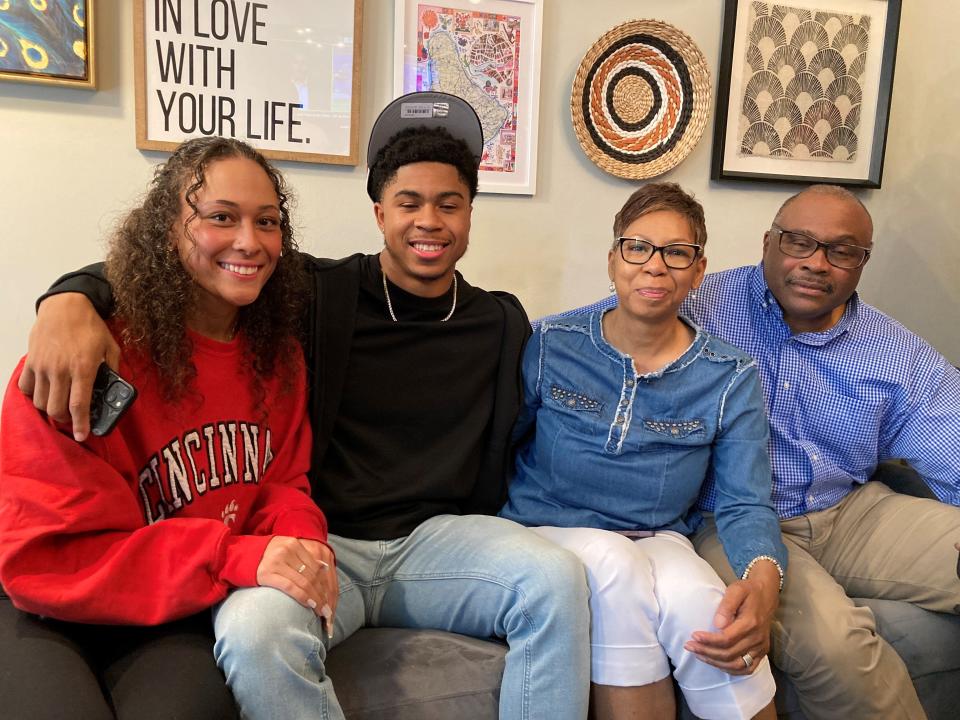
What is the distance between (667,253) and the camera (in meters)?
1.49

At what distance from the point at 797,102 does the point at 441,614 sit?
178 centimetres

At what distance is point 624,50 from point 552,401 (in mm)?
1089

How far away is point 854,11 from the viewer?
223cm

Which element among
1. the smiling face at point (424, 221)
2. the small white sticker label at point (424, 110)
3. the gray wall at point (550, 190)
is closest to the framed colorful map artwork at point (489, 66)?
the gray wall at point (550, 190)

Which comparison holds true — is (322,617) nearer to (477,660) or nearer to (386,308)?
(477,660)

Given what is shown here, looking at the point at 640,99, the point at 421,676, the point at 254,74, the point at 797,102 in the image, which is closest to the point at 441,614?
the point at 421,676

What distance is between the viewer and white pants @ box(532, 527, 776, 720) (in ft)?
4.27

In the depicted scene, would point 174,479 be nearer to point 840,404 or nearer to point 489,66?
point 489,66

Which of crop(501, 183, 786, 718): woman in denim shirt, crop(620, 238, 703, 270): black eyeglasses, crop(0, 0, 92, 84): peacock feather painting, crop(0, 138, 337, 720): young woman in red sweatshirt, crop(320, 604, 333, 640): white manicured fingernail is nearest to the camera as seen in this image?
crop(0, 138, 337, 720): young woman in red sweatshirt

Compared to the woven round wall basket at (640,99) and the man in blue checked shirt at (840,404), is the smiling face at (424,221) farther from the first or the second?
the woven round wall basket at (640,99)

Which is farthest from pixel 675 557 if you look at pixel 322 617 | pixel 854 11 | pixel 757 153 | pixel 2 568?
pixel 854 11

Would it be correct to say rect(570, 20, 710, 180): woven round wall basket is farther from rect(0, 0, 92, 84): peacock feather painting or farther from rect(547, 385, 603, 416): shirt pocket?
rect(0, 0, 92, 84): peacock feather painting

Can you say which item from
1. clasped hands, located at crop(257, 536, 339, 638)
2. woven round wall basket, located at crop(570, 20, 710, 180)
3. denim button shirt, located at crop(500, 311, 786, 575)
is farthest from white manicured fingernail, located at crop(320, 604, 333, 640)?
woven round wall basket, located at crop(570, 20, 710, 180)

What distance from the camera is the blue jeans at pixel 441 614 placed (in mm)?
1112
